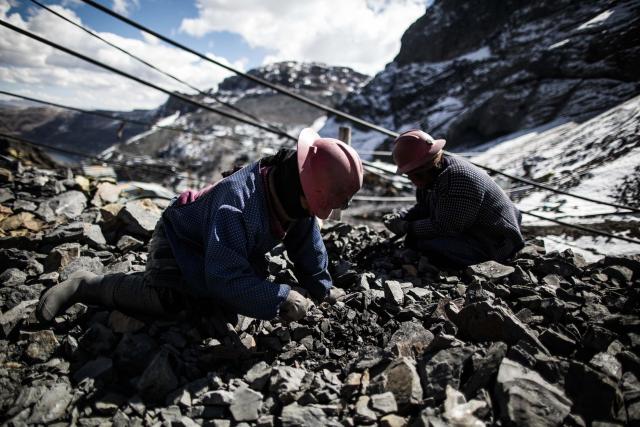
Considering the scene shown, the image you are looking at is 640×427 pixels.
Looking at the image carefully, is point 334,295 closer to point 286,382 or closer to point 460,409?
point 286,382

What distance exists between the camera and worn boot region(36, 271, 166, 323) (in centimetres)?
210

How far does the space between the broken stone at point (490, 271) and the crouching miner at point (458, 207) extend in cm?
35

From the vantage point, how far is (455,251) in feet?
10.8

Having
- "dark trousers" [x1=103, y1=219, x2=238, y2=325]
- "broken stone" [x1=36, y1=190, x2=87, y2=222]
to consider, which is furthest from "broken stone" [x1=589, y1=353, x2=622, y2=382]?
"broken stone" [x1=36, y1=190, x2=87, y2=222]

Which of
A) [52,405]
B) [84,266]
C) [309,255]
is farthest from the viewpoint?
[84,266]

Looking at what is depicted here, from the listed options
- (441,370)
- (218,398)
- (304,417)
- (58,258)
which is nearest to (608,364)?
(441,370)

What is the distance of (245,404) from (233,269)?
653 mm

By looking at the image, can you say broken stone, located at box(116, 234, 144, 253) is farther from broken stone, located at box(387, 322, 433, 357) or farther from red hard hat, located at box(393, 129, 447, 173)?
red hard hat, located at box(393, 129, 447, 173)

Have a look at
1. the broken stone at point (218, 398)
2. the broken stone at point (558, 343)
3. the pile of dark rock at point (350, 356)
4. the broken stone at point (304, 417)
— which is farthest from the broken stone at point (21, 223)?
the broken stone at point (558, 343)

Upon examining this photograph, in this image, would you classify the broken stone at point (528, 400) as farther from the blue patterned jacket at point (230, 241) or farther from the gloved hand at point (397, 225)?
the gloved hand at point (397, 225)

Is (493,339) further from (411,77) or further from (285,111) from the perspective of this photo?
(285,111)

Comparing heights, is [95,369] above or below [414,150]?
below

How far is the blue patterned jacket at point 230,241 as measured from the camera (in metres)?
1.78

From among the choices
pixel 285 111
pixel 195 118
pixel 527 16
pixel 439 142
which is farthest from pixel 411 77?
pixel 195 118
